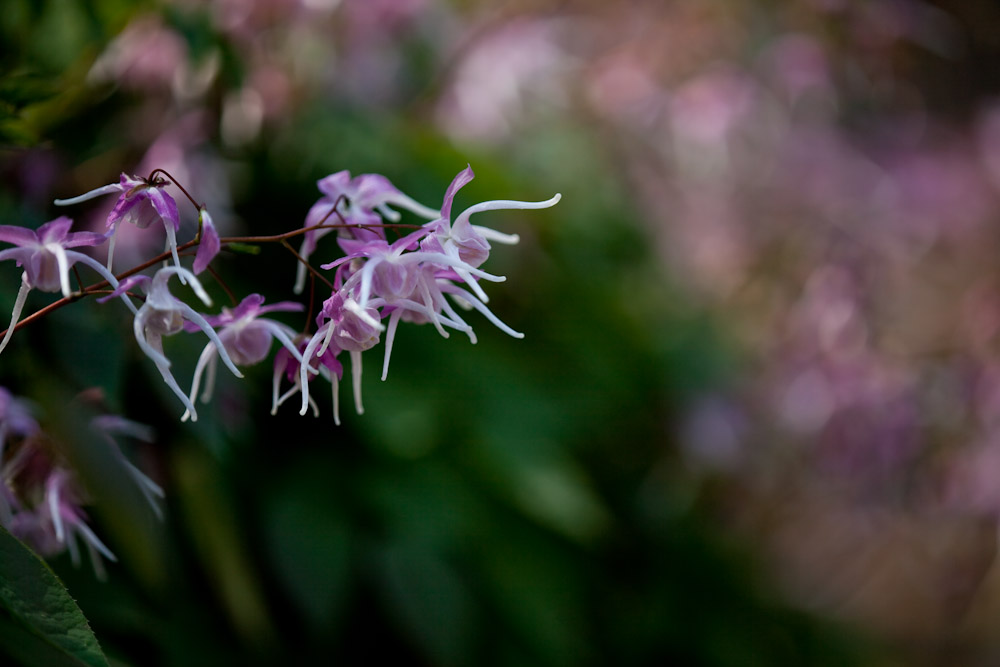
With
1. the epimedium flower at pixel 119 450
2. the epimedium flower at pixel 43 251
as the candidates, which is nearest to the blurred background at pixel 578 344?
the epimedium flower at pixel 119 450

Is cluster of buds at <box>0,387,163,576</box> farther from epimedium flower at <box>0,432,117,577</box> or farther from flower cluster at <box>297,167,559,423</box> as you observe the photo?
flower cluster at <box>297,167,559,423</box>

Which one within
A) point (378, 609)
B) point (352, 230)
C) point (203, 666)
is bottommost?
point (378, 609)

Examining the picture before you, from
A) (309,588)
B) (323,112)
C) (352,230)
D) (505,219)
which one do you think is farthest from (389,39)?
(352,230)

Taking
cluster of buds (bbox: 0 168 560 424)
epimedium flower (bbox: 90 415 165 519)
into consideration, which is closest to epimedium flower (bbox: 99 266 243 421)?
cluster of buds (bbox: 0 168 560 424)

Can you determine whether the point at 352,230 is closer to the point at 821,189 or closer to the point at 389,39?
the point at 389,39

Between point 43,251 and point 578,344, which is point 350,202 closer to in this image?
point 43,251

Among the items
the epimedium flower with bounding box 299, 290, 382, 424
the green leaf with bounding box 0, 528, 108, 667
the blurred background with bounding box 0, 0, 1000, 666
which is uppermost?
the epimedium flower with bounding box 299, 290, 382, 424

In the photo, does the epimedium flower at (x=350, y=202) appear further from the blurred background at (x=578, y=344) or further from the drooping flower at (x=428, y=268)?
the blurred background at (x=578, y=344)
